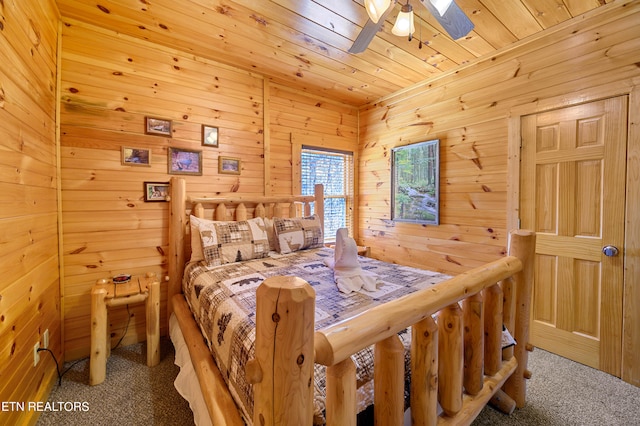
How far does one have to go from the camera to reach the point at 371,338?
709 millimetres

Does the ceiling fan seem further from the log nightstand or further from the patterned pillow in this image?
the log nightstand

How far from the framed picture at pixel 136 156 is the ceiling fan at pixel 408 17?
6.28ft

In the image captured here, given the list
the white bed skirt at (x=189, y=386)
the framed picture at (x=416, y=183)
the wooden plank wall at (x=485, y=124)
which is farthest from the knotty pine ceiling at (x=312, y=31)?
the white bed skirt at (x=189, y=386)

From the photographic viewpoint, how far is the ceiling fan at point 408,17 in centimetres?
137

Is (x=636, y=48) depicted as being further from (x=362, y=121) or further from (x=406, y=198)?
(x=362, y=121)

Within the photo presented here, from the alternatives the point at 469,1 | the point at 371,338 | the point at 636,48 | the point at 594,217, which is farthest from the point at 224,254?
the point at 636,48

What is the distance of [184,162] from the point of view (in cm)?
244

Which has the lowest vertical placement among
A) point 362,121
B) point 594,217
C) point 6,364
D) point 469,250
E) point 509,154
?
point 6,364

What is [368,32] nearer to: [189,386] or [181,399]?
[189,386]

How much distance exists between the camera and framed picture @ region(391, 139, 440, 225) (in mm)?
2818

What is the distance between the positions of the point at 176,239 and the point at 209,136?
1.03 meters

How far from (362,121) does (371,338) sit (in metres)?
3.41

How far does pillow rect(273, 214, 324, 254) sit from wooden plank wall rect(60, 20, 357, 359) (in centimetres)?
67

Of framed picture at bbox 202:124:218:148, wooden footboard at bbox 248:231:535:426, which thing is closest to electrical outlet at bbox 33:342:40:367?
wooden footboard at bbox 248:231:535:426
